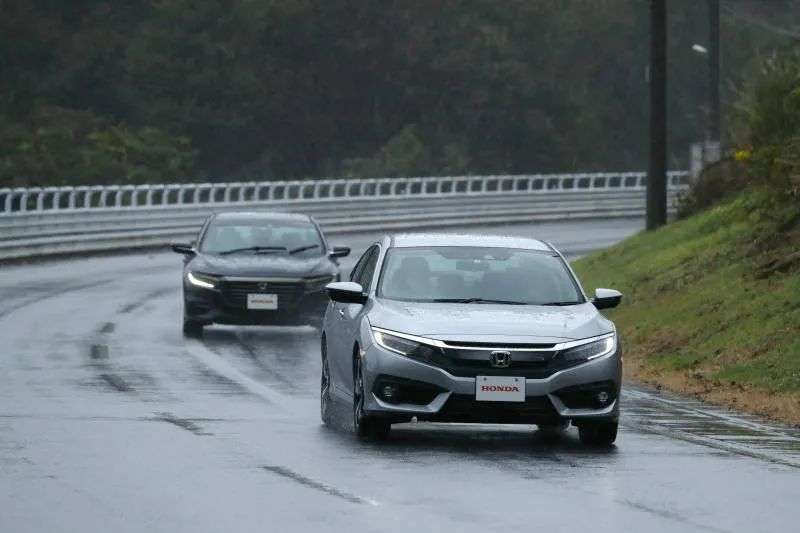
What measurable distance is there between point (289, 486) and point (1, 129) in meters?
71.8

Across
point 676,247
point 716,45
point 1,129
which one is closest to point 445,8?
point 1,129

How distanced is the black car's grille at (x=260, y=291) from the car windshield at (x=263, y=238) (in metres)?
0.99

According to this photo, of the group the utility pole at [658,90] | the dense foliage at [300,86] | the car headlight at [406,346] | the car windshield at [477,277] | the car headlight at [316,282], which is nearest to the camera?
the car headlight at [406,346]

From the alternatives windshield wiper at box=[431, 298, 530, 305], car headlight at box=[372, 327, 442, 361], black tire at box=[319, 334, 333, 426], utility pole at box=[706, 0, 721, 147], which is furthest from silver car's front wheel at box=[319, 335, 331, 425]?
utility pole at box=[706, 0, 721, 147]

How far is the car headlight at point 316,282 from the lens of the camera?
25.6 meters

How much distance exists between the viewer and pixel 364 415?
14102mm

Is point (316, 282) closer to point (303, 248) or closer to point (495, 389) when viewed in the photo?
point (303, 248)

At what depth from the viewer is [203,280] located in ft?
82.9

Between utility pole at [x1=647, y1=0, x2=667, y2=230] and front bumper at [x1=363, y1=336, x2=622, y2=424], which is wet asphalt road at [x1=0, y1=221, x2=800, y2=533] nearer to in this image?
front bumper at [x1=363, y1=336, x2=622, y2=424]

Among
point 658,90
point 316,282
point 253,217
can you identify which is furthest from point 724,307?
point 658,90

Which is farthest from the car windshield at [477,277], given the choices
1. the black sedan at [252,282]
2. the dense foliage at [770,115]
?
the dense foliage at [770,115]

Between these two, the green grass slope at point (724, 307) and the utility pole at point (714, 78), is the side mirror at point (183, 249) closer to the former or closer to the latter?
the green grass slope at point (724, 307)

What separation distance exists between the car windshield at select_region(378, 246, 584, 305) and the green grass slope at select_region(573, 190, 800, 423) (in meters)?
2.70

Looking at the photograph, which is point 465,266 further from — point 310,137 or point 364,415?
point 310,137
